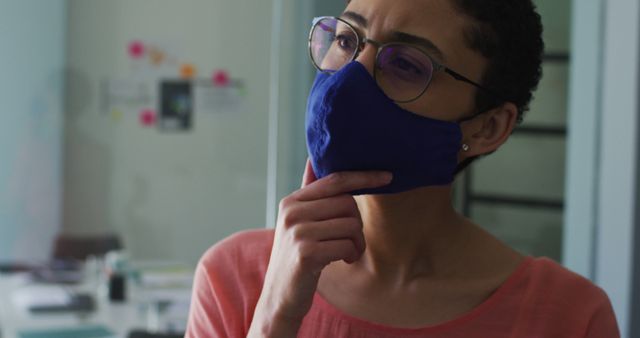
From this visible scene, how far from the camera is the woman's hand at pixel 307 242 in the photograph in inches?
45.8

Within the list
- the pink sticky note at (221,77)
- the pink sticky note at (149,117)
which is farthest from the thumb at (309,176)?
the pink sticky note at (149,117)

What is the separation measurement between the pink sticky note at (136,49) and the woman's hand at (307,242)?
3.91 meters

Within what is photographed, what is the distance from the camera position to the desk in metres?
2.96

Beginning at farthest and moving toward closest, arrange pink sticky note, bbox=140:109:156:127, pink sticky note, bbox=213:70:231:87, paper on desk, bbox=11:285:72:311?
pink sticky note, bbox=140:109:156:127 < pink sticky note, bbox=213:70:231:87 < paper on desk, bbox=11:285:72:311

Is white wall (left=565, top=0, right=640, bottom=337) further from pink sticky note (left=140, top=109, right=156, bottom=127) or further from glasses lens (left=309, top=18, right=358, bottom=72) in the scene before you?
pink sticky note (left=140, top=109, right=156, bottom=127)

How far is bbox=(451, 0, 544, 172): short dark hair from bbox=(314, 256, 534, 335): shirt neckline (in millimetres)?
195

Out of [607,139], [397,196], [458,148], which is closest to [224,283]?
[397,196]

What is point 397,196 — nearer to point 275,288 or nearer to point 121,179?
point 275,288

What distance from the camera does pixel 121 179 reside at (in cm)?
504

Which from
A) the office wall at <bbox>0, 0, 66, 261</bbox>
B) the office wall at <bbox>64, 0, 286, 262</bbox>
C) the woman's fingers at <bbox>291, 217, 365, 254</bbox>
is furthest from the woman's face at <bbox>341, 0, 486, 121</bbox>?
the office wall at <bbox>0, 0, 66, 261</bbox>

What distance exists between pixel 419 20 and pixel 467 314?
45cm

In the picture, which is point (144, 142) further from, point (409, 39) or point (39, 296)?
point (409, 39)

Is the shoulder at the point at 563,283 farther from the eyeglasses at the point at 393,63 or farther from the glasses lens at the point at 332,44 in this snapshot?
the glasses lens at the point at 332,44

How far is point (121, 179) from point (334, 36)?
3924mm
